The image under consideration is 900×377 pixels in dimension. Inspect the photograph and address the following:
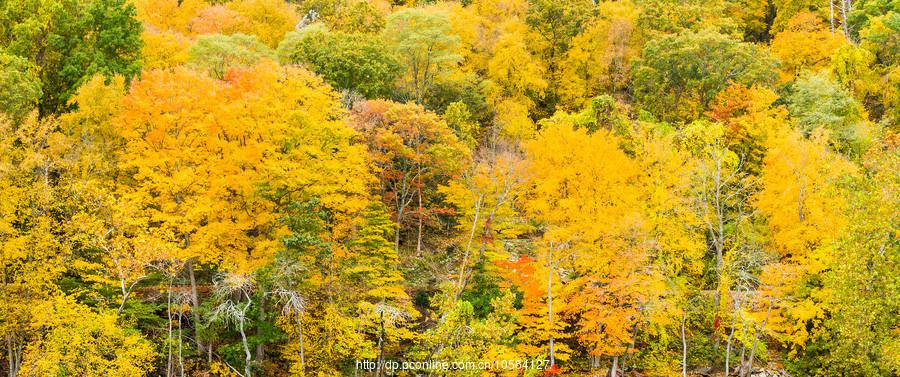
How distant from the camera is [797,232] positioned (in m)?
Answer: 35.6

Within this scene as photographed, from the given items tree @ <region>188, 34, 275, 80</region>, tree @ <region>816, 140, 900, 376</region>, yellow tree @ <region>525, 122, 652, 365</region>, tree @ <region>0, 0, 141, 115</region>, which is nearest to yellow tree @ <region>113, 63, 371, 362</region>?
tree @ <region>0, 0, 141, 115</region>

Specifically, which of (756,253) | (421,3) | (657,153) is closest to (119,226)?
(657,153)

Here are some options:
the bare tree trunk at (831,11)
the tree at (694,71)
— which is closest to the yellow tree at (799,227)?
the tree at (694,71)

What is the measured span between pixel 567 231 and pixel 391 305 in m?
9.72

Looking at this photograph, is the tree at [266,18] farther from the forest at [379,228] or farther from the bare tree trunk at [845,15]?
the bare tree trunk at [845,15]

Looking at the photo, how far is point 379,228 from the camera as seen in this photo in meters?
34.8

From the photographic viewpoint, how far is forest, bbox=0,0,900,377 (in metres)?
30.0

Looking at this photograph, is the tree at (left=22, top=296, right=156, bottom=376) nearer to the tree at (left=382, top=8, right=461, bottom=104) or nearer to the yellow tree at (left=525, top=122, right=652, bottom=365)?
the yellow tree at (left=525, top=122, right=652, bottom=365)

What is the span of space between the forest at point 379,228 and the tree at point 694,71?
344 centimetres

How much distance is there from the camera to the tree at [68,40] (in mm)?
38062

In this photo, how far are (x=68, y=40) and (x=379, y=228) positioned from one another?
72.4 feet

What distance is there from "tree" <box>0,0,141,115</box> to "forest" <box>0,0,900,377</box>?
15cm

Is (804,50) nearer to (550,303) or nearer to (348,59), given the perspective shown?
(550,303)

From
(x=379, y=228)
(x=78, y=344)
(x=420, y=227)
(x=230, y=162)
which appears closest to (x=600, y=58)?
(x=420, y=227)
